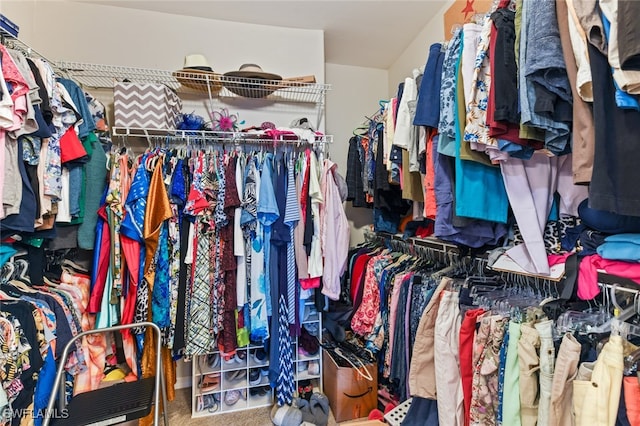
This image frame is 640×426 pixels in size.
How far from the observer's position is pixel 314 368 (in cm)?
214

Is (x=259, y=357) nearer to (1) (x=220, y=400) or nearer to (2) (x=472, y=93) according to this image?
(1) (x=220, y=400)

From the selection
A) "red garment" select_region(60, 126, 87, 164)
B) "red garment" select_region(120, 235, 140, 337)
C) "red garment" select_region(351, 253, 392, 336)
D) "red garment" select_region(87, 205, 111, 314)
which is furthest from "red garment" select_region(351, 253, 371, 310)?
"red garment" select_region(60, 126, 87, 164)

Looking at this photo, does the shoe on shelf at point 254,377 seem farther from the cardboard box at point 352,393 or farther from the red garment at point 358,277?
the red garment at point 358,277

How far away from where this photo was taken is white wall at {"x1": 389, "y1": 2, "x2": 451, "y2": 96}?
2.22 metres

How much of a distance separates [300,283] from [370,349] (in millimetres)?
594

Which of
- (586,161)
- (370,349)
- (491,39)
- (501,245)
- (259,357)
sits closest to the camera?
(586,161)

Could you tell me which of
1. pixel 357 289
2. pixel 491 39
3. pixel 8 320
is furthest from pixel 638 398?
pixel 8 320

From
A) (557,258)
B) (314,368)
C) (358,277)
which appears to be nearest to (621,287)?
(557,258)

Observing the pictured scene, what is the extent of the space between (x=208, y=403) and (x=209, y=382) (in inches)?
5.0

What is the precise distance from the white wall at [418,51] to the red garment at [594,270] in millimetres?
1813

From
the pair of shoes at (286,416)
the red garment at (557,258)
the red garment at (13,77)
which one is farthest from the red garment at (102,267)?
the red garment at (557,258)

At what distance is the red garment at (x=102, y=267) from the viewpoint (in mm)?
1743

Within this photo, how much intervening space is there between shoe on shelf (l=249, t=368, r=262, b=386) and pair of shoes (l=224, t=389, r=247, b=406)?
103mm

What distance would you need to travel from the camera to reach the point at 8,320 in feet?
3.84
